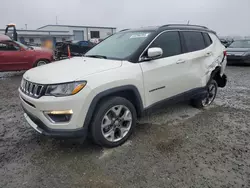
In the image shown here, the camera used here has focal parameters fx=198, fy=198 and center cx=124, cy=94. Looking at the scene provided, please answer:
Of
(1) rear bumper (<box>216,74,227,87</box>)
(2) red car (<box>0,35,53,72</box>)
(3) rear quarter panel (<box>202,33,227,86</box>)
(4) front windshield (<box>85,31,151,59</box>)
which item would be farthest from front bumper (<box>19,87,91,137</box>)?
(2) red car (<box>0,35,53,72</box>)

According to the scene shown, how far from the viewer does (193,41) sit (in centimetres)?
403

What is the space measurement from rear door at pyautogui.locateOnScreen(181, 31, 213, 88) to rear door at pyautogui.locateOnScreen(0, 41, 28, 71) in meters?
7.40

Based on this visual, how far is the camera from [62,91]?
8.02ft

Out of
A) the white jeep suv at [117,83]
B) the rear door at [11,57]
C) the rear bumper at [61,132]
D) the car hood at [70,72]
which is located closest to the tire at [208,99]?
the white jeep suv at [117,83]

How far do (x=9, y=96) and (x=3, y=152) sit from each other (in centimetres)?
340

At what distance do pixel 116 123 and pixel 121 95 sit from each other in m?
0.43

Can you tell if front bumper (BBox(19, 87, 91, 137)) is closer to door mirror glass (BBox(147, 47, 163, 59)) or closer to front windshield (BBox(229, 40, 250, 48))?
door mirror glass (BBox(147, 47, 163, 59))

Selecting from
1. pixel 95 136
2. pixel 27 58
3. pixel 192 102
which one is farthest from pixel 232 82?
pixel 27 58

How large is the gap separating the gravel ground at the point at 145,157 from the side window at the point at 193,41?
1419mm

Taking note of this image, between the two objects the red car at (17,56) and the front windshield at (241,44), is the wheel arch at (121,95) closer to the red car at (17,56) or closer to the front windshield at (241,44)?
the red car at (17,56)

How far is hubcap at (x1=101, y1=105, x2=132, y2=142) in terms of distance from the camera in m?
2.84

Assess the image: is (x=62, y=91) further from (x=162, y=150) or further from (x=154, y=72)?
(x=162, y=150)

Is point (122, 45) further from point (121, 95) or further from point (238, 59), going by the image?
point (238, 59)

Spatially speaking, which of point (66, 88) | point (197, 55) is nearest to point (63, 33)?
point (197, 55)
